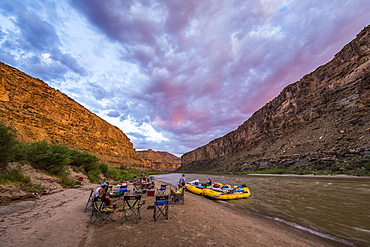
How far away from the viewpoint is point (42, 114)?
121ft

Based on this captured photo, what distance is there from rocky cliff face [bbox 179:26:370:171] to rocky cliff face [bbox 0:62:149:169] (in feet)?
168

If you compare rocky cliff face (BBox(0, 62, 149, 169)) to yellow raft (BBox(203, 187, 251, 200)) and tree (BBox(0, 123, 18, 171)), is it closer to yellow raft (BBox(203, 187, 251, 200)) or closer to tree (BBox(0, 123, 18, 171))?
tree (BBox(0, 123, 18, 171))

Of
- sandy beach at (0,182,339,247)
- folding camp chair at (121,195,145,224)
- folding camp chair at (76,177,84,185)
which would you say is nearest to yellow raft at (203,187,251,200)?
sandy beach at (0,182,339,247)

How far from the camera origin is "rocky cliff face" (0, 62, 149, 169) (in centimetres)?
2922

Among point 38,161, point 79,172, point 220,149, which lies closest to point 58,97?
point 79,172

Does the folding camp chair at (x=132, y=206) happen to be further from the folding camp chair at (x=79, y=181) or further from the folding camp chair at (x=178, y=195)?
the folding camp chair at (x=79, y=181)

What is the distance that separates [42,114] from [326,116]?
2827 inches

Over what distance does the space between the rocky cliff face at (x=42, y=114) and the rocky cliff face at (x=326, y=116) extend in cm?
5119

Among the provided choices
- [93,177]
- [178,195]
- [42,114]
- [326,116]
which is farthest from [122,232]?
[326,116]

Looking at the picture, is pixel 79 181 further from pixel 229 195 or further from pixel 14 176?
pixel 229 195

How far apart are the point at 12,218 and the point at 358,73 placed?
58.3m

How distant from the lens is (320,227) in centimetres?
642

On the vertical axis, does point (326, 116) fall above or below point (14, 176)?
above

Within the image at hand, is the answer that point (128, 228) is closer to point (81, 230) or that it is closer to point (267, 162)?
point (81, 230)
